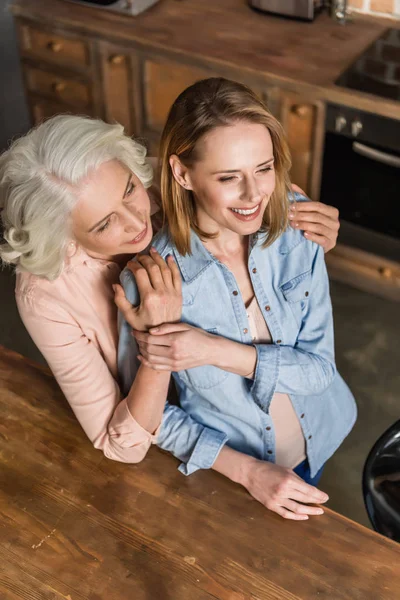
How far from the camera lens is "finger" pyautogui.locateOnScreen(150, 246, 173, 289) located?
50.3 inches

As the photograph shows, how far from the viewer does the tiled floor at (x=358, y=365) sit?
7.67ft

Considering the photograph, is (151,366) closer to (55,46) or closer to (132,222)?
(132,222)

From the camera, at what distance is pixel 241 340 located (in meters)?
1.41

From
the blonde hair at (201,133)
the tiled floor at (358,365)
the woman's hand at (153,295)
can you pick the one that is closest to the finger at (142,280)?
the woman's hand at (153,295)

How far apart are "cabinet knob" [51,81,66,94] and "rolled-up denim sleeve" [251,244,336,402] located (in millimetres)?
2102

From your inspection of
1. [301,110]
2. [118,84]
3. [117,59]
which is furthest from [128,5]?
[301,110]

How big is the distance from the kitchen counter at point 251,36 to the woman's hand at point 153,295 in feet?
4.40

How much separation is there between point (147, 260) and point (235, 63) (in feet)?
4.73

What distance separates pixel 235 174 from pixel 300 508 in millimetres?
637

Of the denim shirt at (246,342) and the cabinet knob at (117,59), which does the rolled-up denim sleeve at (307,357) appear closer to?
the denim shirt at (246,342)

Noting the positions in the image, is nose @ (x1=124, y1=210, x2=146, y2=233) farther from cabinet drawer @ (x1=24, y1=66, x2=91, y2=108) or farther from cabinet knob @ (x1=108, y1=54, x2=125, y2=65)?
cabinet drawer @ (x1=24, y1=66, x2=91, y2=108)

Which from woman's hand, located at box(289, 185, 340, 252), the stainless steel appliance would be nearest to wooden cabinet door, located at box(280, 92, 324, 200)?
the stainless steel appliance

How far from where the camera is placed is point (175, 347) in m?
1.26

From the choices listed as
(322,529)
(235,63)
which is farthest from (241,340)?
(235,63)
